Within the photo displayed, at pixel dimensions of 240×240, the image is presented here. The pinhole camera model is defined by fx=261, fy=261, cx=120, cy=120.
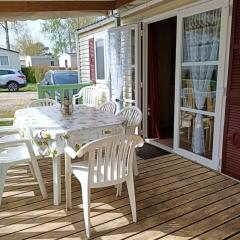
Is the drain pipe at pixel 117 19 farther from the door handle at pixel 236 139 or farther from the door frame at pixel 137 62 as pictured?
the door handle at pixel 236 139

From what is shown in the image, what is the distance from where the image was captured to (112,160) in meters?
2.13

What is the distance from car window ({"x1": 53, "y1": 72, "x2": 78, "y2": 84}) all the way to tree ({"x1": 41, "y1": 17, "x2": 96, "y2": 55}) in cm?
1106

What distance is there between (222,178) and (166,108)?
241 cm

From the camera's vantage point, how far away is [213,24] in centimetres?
307

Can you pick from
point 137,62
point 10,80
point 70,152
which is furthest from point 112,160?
point 10,80

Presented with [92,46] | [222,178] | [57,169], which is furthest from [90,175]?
[92,46]

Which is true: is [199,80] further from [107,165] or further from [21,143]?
[21,143]

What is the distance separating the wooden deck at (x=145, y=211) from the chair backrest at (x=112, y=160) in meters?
0.41

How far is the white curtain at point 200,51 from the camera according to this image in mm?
3082

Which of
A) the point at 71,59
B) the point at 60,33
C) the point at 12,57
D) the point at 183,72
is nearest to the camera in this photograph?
the point at 183,72

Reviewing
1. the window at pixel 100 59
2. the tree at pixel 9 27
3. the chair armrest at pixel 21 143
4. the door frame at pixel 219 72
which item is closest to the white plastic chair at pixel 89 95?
the window at pixel 100 59

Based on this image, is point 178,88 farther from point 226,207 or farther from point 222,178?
point 226,207

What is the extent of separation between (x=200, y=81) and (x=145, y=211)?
1826mm

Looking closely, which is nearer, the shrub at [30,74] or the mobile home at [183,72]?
the mobile home at [183,72]
